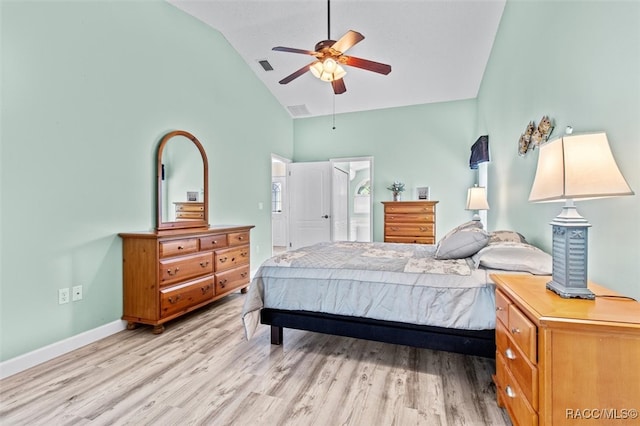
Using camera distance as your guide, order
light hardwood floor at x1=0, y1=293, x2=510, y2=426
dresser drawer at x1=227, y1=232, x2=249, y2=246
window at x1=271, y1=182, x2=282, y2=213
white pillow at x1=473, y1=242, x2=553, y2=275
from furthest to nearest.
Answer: window at x1=271, y1=182, x2=282, y2=213, dresser drawer at x1=227, y1=232, x2=249, y2=246, white pillow at x1=473, y1=242, x2=553, y2=275, light hardwood floor at x1=0, y1=293, x2=510, y2=426

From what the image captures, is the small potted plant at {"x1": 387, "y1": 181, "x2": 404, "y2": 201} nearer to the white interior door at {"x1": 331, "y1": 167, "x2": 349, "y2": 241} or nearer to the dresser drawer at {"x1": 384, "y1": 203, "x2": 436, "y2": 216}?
the dresser drawer at {"x1": 384, "y1": 203, "x2": 436, "y2": 216}

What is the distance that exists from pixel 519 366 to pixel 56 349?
2.97 m

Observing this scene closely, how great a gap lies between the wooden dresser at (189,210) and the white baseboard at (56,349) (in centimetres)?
116

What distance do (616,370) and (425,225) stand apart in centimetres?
405

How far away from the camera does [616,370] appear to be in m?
0.99

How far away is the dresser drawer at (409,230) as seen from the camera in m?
4.95

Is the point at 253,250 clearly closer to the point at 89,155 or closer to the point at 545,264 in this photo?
the point at 89,155

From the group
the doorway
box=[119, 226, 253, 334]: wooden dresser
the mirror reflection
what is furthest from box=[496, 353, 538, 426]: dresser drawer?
the doorway

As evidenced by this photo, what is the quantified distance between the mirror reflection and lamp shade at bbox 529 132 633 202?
3.18 meters

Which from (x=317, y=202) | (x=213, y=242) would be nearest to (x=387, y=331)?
(x=213, y=242)

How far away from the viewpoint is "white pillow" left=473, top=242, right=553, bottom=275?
1793 mm

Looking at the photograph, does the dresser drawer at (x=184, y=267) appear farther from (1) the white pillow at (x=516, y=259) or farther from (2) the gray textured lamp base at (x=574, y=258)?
(2) the gray textured lamp base at (x=574, y=258)

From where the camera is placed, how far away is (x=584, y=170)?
112 centimetres

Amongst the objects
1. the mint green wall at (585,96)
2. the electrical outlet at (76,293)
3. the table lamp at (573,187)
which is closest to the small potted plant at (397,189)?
the mint green wall at (585,96)
